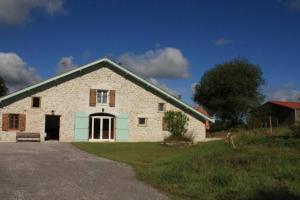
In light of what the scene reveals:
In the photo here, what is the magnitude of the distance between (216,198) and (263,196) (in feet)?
→ 3.04

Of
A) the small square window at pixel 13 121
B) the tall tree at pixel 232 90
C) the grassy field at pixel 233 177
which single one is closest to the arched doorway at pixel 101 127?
the small square window at pixel 13 121

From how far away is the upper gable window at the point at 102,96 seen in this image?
28734mm

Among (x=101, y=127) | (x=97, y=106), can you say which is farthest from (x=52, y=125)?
(x=97, y=106)

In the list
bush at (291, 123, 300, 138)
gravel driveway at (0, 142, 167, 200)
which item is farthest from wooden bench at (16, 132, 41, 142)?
bush at (291, 123, 300, 138)

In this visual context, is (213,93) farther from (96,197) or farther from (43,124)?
(96,197)

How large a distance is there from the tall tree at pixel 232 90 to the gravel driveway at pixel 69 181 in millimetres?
39311

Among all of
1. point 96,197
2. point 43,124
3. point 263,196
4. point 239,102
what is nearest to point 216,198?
point 263,196

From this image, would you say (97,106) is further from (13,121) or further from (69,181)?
(69,181)

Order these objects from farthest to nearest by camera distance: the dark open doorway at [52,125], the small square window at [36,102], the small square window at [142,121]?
the dark open doorway at [52,125], the small square window at [142,121], the small square window at [36,102]

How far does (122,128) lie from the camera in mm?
28906

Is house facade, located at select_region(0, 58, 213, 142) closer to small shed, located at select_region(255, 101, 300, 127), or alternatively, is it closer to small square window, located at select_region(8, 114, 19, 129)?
small square window, located at select_region(8, 114, 19, 129)

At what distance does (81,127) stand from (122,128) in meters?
3.02

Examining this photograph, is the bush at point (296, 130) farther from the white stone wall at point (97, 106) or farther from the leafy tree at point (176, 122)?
the white stone wall at point (97, 106)

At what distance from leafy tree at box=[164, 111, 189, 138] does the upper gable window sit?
471 cm
